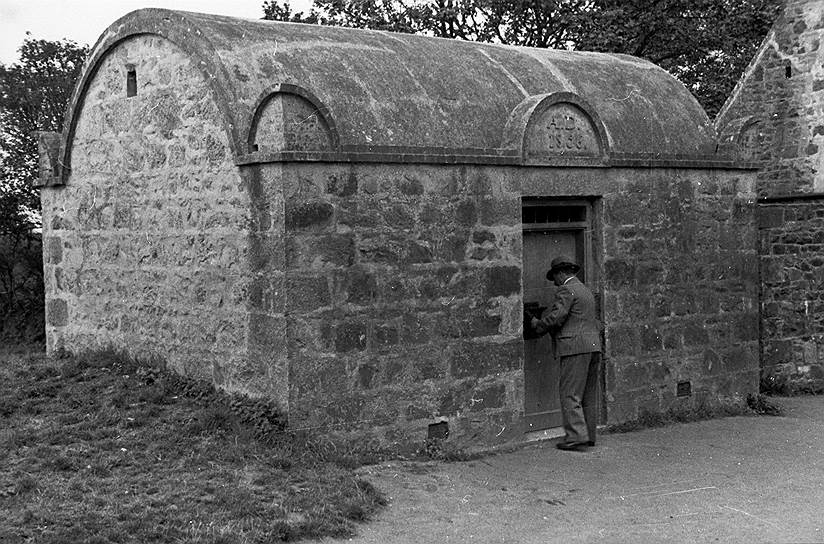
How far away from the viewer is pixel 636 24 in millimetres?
23641

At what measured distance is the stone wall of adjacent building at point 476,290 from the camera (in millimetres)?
8836

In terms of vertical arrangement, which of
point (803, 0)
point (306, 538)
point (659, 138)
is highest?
point (803, 0)

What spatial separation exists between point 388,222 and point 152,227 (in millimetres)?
2548

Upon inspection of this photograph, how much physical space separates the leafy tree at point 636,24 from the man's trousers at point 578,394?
13471 millimetres

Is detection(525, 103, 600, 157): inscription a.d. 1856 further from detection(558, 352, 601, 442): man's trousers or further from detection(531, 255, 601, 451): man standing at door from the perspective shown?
detection(558, 352, 601, 442): man's trousers

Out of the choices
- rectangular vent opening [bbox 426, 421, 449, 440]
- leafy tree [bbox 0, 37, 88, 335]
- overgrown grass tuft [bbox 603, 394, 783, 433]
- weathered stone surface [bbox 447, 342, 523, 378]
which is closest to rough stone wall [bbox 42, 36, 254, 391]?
rectangular vent opening [bbox 426, 421, 449, 440]

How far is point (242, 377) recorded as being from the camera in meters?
9.16

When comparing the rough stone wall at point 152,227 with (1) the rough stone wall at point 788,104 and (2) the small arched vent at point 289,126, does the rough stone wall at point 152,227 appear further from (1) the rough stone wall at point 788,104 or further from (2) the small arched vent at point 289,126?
(1) the rough stone wall at point 788,104

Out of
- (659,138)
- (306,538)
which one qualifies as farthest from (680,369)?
(306,538)

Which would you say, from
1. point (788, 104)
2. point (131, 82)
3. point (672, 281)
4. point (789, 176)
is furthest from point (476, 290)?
point (788, 104)

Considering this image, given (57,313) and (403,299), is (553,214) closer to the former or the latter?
(403,299)

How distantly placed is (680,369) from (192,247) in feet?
17.6

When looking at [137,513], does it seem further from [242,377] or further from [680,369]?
[680,369]

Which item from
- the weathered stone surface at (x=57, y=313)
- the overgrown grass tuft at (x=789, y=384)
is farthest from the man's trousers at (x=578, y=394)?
the weathered stone surface at (x=57, y=313)
